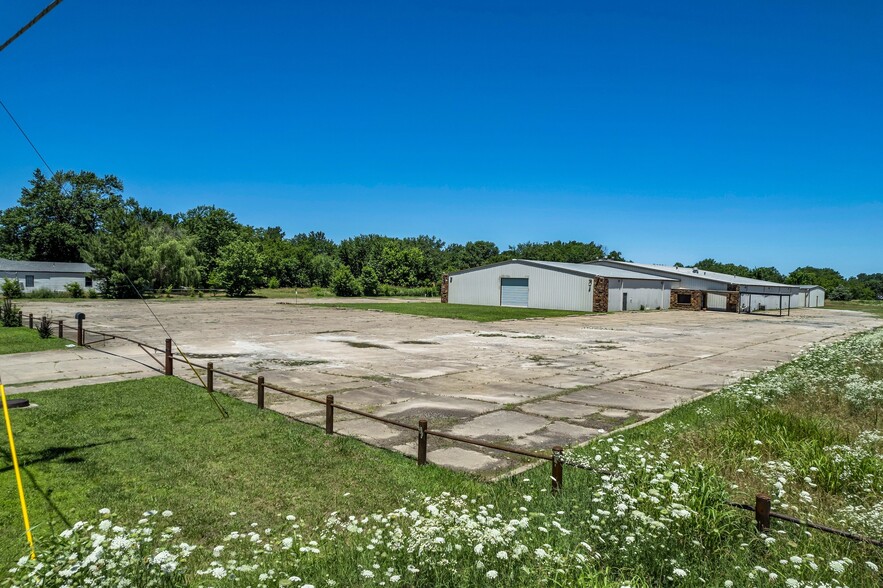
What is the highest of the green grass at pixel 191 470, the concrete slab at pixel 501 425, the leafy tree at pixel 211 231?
the leafy tree at pixel 211 231

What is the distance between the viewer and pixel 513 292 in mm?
49500

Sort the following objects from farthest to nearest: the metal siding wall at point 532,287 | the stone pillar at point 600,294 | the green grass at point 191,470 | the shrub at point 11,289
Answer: the shrub at point 11,289, the metal siding wall at point 532,287, the stone pillar at point 600,294, the green grass at point 191,470

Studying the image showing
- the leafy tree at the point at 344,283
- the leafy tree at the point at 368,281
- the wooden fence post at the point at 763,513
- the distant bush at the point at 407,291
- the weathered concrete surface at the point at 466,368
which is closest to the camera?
the wooden fence post at the point at 763,513

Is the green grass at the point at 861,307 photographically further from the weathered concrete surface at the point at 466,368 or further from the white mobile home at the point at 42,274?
the white mobile home at the point at 42,274

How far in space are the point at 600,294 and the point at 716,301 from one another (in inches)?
738

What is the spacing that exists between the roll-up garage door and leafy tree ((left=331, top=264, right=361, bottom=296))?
89.3 ft

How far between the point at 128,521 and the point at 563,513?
4.56 meters

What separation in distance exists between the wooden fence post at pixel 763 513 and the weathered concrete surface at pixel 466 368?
3.51 metres

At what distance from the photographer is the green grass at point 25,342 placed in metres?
17.6

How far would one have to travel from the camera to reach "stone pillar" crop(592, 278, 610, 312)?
4434cm

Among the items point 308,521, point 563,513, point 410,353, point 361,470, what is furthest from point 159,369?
point 563,513

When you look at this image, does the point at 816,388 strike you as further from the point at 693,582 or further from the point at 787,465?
the point at 693,582

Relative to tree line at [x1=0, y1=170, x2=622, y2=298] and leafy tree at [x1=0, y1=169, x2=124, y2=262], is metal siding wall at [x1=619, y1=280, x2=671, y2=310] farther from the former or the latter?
leafy tree at [x1=0, y1=169, x2=124, y2=262]

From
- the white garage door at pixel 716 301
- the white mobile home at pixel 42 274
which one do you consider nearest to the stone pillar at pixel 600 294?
the white garage door at pixel 716 301
